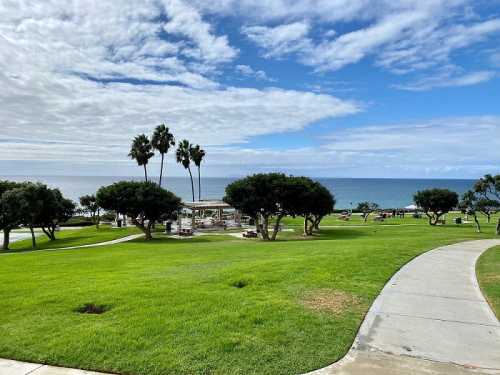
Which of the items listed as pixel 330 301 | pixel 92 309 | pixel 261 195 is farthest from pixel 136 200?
pixel 330 301

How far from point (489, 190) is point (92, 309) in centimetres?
3059

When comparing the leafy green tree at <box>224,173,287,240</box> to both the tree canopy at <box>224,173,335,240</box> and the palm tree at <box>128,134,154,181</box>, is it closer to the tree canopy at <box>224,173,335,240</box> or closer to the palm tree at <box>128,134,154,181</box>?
the tree canopy at <box>224,173,335,240</box>

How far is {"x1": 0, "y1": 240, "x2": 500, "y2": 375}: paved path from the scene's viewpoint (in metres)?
4.80

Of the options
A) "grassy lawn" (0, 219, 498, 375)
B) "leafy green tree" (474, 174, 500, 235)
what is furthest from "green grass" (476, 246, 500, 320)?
"leafy green tree" (474, 174, 500, 235)

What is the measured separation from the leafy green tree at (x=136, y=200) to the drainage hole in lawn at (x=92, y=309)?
28575 millimetres

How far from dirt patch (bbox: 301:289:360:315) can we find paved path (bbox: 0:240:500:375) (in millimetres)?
456

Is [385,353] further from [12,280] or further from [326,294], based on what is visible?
[12,280]

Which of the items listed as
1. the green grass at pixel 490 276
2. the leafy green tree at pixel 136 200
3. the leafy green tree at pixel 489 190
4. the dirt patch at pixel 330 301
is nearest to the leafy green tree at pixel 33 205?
the leafy green tree at pixel 136 200

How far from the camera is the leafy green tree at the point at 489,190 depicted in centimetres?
2855

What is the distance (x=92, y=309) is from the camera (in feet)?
23.4

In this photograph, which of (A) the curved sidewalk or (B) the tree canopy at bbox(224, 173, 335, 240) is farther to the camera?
(B) the tree canopy at bbox(224, 173, 335, 240)

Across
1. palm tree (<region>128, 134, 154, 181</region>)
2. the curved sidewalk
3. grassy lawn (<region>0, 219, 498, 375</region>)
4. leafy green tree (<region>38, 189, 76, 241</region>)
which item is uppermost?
palm tree (<region>128, 134, 154, 181</region>)

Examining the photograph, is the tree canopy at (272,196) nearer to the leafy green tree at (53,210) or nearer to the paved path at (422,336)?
the leafy green tree at (53,210)

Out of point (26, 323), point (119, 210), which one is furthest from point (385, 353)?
point (119, 210)
